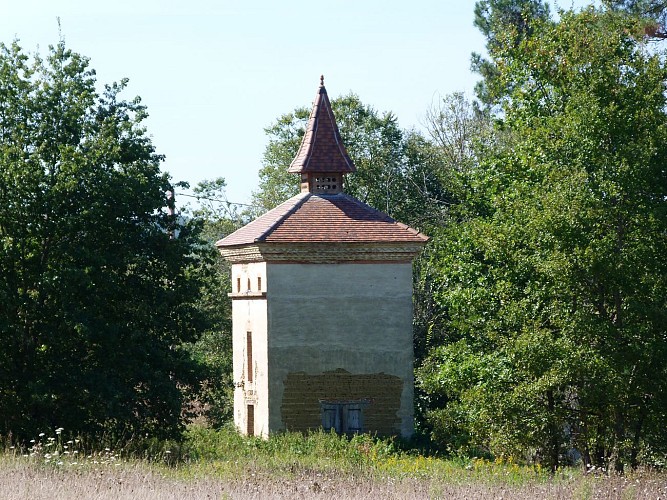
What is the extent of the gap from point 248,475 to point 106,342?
941cm

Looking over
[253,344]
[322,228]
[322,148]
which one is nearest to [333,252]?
[322,228]

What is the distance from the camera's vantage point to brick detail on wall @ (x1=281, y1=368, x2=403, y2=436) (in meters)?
29.4

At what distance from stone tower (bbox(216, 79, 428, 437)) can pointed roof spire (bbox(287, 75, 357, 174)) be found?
232cm

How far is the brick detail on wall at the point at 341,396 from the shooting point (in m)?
29.4

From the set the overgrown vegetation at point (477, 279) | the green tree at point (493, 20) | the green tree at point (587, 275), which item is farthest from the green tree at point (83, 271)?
the green tree at point (493, 20)

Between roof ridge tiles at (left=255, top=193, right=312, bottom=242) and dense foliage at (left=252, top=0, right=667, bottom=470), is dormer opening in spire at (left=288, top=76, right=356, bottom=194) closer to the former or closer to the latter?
roof ridge tiles at (left=255, top=193, right=312, bottom=242)

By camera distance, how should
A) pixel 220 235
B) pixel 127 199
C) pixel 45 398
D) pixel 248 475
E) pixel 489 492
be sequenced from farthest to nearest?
pixel 220 235 → pixel 127 199 → pixel 45 398 → pixel 248 475 → pixel 489 492

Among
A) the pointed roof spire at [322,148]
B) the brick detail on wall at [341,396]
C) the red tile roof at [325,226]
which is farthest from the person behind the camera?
the pointed roof spire at [322,148]

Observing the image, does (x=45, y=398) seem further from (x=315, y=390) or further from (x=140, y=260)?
(x=315, y=390)

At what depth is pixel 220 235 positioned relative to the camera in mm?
47469

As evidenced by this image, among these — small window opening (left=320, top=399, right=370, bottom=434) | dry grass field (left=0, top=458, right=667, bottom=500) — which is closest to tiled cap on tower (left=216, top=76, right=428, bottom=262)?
small window opening (left=320, top=399, right=370, bottom=434)

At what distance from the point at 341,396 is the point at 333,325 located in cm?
201

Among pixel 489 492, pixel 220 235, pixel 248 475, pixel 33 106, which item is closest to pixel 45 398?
pixel 33 106

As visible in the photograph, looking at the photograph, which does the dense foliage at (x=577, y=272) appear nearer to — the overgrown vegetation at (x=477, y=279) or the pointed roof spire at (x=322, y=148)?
the overgrown vegetation at (x=477, y=279)
